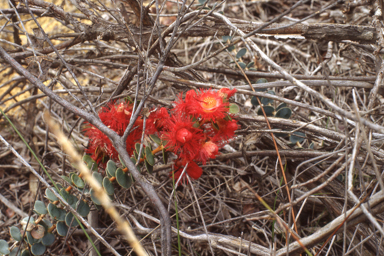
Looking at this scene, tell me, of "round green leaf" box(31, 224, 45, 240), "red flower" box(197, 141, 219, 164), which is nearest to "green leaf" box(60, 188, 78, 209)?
"round green leaf" box(31, 224, 45, 240)

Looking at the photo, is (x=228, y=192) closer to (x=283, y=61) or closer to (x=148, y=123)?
(x=148, y=123)

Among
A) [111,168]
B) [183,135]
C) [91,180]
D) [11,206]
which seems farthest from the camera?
[11,206]

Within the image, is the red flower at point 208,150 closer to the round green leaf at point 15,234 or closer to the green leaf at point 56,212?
the green leaf at point 56,212

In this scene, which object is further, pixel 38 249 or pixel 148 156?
pixel 38 249

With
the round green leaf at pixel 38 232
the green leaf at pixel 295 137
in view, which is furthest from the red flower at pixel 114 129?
the green leaf at pixel 295 137

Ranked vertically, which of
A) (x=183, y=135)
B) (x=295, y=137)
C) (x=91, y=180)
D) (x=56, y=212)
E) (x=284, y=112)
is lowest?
(x=295, y=137)

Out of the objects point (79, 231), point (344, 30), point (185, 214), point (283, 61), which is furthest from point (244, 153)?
point (283, 61)

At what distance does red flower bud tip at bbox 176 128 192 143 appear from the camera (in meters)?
0.99

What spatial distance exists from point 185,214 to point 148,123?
23.4 inches

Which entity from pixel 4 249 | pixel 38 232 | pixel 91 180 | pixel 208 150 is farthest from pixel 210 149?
pixel 4 249

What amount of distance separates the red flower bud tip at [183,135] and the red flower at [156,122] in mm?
139

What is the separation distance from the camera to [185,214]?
1.48 metres

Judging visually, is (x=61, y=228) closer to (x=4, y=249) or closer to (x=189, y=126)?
Answer: (x=4, y=249)

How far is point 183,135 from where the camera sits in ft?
3.25
